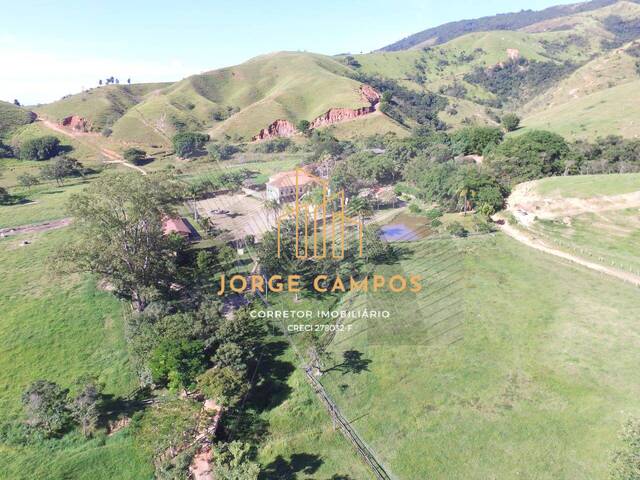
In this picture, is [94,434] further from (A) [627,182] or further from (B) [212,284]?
(A) [627,182]

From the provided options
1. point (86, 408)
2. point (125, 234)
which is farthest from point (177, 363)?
point (125, 234)

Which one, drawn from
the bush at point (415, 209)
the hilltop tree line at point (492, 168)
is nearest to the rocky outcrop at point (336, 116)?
the hilltop tree line at point (492, 168)

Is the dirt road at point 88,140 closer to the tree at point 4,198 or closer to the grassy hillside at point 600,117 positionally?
the tree at point 4,198

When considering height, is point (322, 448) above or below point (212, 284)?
below

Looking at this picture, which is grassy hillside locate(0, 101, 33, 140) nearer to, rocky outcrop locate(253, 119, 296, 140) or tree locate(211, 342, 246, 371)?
rocky outcrop locate(253, 119, 296, 140)

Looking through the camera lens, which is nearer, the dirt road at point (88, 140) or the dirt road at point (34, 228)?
the dirt road at point (34, 228)

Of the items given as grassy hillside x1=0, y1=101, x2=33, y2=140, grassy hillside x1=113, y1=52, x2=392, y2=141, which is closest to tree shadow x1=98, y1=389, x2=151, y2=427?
grassy hillside x1=113, y1=52, x2=392, y2=141

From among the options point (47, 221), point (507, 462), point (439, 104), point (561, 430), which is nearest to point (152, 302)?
point (507, 462)
